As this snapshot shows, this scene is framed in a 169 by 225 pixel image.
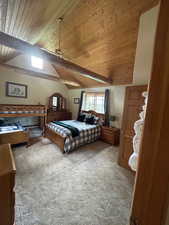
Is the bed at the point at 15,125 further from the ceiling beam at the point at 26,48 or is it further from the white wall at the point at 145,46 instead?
the white wall at the point at 145,46

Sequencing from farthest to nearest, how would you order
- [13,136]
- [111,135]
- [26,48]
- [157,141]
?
[111,135] → [13,136] → [26,48] → [157,141]

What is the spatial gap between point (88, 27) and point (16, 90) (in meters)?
4.22

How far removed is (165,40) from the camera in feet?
Result: 1.29

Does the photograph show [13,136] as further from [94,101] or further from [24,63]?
[24,63]

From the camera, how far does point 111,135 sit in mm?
3934

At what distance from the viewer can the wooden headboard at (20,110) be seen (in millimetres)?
4035

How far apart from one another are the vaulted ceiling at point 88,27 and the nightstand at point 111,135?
1889 mm

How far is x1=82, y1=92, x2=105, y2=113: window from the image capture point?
16.6ft

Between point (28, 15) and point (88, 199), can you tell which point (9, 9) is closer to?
point (28, 15)

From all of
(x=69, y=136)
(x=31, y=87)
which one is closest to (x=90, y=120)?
(x=69, y=136)

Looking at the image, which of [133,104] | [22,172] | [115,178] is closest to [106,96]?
[133,104]

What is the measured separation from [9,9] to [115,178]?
3412 mm

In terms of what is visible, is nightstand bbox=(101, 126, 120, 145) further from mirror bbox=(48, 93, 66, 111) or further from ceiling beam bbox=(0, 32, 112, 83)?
mirror bbox=(48, 93, 66, 111)

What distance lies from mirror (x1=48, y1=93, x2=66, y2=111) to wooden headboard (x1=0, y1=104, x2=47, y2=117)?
123 cm
